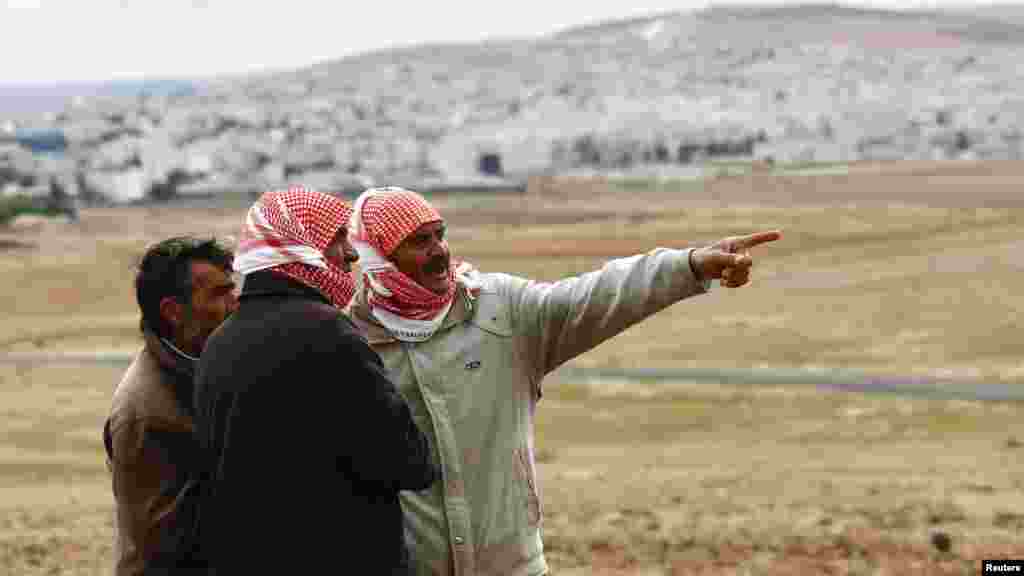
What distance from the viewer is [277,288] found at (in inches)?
158

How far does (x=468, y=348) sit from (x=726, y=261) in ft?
2.06

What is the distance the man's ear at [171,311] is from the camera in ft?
14.8

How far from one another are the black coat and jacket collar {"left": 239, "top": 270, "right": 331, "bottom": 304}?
0.21 ft

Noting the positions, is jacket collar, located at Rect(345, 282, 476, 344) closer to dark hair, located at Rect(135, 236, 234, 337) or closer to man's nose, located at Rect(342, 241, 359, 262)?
man's nose, located at Rect(342, 241, 359, 262)

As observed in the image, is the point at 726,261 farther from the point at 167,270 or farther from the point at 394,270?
the point at 167,270

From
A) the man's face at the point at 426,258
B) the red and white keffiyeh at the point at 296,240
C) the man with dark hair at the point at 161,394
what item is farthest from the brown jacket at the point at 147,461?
the man's face at the point at 426,258

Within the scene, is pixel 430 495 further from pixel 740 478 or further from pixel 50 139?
pixel 50 139

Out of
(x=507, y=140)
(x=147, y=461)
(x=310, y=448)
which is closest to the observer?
(x=310, y=448)

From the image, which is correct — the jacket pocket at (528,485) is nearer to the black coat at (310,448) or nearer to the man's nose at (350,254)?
the black coat at (310,448)

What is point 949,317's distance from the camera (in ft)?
117

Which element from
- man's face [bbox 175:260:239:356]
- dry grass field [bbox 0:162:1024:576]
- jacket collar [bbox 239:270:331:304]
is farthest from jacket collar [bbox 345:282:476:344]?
dry grass field [bbox 0:162:1024:576]

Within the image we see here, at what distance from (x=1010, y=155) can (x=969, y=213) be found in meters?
50.0

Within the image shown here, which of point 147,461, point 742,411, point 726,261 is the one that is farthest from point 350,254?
point 742,411

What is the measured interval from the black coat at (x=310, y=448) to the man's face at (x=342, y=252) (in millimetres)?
273
